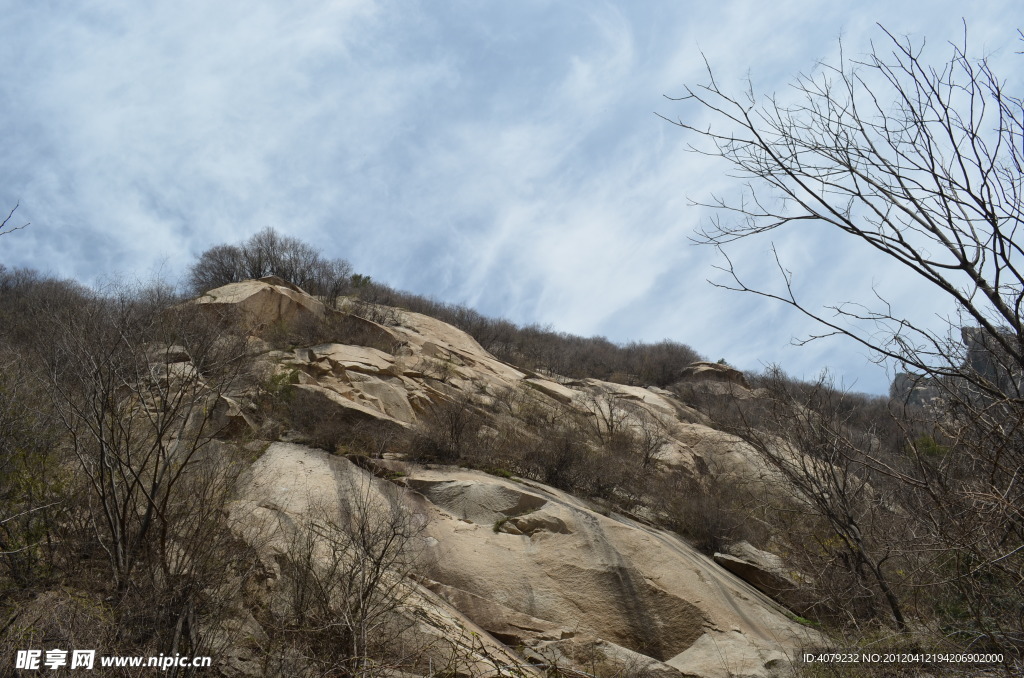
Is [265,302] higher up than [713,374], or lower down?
higher up

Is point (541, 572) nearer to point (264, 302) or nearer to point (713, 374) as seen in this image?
point (264, 302)

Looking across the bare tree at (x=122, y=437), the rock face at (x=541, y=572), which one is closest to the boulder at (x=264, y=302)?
the rock face at (x=541, y=572)

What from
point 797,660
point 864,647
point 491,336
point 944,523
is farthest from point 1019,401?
point 491,336

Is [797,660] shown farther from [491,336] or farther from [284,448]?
[491,336]

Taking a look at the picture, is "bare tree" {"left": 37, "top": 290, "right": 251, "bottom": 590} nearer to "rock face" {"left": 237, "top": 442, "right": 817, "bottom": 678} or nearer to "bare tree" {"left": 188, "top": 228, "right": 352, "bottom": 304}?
"rock face" {"left": 237, "top": 442, "right": 817, "bottom": 678}

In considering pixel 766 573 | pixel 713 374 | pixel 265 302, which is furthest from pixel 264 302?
pixel 713 374

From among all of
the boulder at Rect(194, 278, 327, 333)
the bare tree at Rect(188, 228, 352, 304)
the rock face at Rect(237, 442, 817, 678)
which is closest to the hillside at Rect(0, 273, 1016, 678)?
the rock face at Rect(237, 442, 817, 678)

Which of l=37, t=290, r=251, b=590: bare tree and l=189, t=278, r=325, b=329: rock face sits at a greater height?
l=189, t=278, r=325, b=329: rock face

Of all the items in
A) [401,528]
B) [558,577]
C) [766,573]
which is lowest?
[766,573]

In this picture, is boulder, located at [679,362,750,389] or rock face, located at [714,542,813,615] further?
boulder, located at [679,362,750,389]

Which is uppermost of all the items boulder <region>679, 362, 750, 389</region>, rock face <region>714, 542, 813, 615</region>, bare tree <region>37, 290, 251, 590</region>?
boulder <region>679, 362, 750, 389</region>

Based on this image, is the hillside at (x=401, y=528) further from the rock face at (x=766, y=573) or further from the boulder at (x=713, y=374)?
the boulder at (x=713, y=374)

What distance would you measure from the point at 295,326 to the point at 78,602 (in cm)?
1220

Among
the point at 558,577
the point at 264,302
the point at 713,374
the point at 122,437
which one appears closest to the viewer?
the point at 122,437
